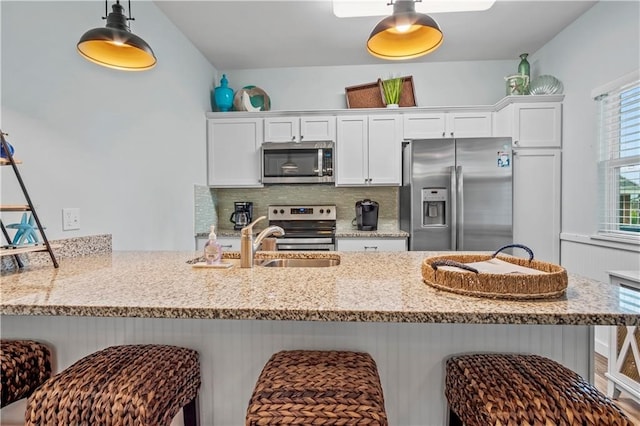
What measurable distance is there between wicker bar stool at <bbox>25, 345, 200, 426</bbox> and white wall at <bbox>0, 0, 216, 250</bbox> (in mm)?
980

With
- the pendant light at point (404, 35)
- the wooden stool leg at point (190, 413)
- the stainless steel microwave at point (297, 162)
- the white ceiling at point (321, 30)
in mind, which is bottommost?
the wooden stool leg at point (190, 413)

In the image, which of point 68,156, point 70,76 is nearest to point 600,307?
point 68,156

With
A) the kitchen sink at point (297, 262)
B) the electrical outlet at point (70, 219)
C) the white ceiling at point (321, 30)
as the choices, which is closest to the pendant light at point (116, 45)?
the electrical outlet at point (70, 219)

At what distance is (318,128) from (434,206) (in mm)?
1376

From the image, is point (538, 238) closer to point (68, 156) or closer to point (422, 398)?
point (422, 398)

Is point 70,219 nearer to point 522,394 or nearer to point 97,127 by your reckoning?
point 97,127

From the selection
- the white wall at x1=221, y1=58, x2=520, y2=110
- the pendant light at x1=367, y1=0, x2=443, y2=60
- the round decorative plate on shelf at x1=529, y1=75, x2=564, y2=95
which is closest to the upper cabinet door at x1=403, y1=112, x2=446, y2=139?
the white wall at x1=221, y1=58, x2=520, y2=110

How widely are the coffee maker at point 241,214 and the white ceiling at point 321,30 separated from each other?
59.1 inches

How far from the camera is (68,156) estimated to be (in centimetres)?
182

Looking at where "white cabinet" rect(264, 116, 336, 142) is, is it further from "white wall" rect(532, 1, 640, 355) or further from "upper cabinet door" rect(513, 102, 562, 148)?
"white wall" rect(532, 1, 640, 355)

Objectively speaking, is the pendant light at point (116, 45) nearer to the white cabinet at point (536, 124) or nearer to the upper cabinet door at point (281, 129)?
the upper cabinet door at point (281, 129)

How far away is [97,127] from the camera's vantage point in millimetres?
2010

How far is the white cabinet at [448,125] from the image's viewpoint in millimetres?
3381

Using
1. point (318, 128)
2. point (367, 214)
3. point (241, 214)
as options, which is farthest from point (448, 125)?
point (241, 214)
